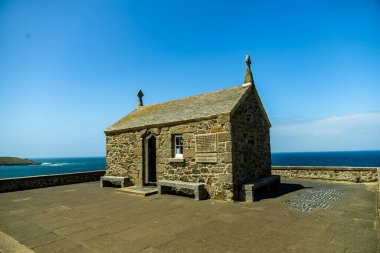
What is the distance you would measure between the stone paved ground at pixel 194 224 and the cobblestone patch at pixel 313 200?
32 millimetres

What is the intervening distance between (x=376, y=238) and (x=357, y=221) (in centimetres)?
133

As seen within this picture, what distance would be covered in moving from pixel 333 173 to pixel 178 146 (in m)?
10.3

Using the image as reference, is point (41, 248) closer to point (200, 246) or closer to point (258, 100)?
point (200, 246)

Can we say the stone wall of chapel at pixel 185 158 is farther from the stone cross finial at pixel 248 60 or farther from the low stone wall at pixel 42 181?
the stone cross finial at pixel 248 60

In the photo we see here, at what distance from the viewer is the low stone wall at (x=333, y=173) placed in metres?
13.5

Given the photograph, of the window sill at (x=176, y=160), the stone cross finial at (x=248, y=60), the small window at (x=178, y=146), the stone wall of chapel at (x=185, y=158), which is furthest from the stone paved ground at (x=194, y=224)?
the stone cross finial at (x=248, y=60)

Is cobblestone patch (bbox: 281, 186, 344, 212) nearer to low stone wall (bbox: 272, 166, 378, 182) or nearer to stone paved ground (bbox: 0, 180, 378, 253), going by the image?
A: stone paved ground (bbox: 0, 180, 378, 253)

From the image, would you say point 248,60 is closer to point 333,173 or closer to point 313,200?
point 313,200

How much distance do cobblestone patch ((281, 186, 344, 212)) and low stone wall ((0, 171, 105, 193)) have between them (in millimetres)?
13466

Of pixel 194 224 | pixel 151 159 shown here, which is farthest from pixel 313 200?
pixel 151 159

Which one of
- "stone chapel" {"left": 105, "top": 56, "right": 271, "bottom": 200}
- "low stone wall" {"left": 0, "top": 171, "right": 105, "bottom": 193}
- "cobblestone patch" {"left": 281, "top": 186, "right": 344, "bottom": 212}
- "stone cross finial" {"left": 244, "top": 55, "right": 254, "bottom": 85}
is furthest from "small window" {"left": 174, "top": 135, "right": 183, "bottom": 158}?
"low stone wall" {"left": 0, "top": 171, "right": 105, "bottom": 193}

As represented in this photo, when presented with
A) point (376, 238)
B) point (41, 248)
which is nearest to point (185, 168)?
point (41, 248)

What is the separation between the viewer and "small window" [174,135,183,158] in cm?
1104

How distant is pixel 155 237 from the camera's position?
5352 mm
